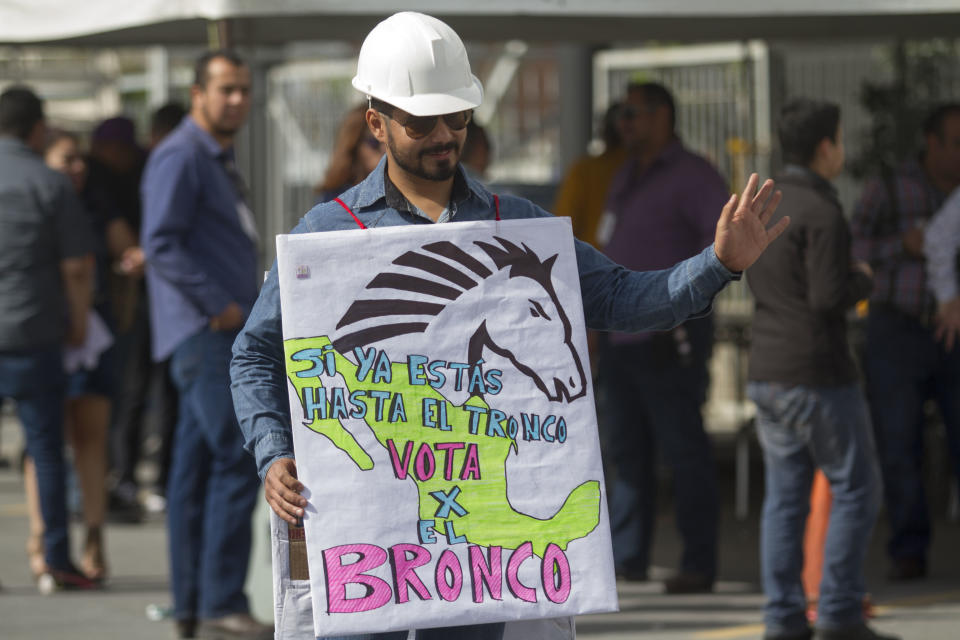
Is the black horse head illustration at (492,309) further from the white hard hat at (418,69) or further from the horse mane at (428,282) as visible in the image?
the white hard hat at (418,69)

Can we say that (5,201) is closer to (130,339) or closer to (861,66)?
(130,339)

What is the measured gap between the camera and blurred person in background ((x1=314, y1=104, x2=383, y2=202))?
6148mm

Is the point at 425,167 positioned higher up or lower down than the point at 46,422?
higher up

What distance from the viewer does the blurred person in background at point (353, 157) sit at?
6.15 m

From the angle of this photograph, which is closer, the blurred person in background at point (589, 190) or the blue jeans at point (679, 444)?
the blue jeans at point (679, 444)

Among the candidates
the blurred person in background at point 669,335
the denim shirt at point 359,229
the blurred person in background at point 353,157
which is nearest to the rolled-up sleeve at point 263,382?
the denim shirt at point 359,229

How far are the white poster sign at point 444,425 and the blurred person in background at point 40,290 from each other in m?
3.92

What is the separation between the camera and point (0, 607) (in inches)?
265

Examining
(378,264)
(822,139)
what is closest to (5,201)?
(822,139)

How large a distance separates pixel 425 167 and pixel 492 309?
32 cm

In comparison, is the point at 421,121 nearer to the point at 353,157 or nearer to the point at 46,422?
the point at 353,157

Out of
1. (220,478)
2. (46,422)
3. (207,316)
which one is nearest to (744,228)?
(207,316)

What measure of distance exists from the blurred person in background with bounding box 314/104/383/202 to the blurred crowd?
2 cm

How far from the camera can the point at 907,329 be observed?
23.1 ft
